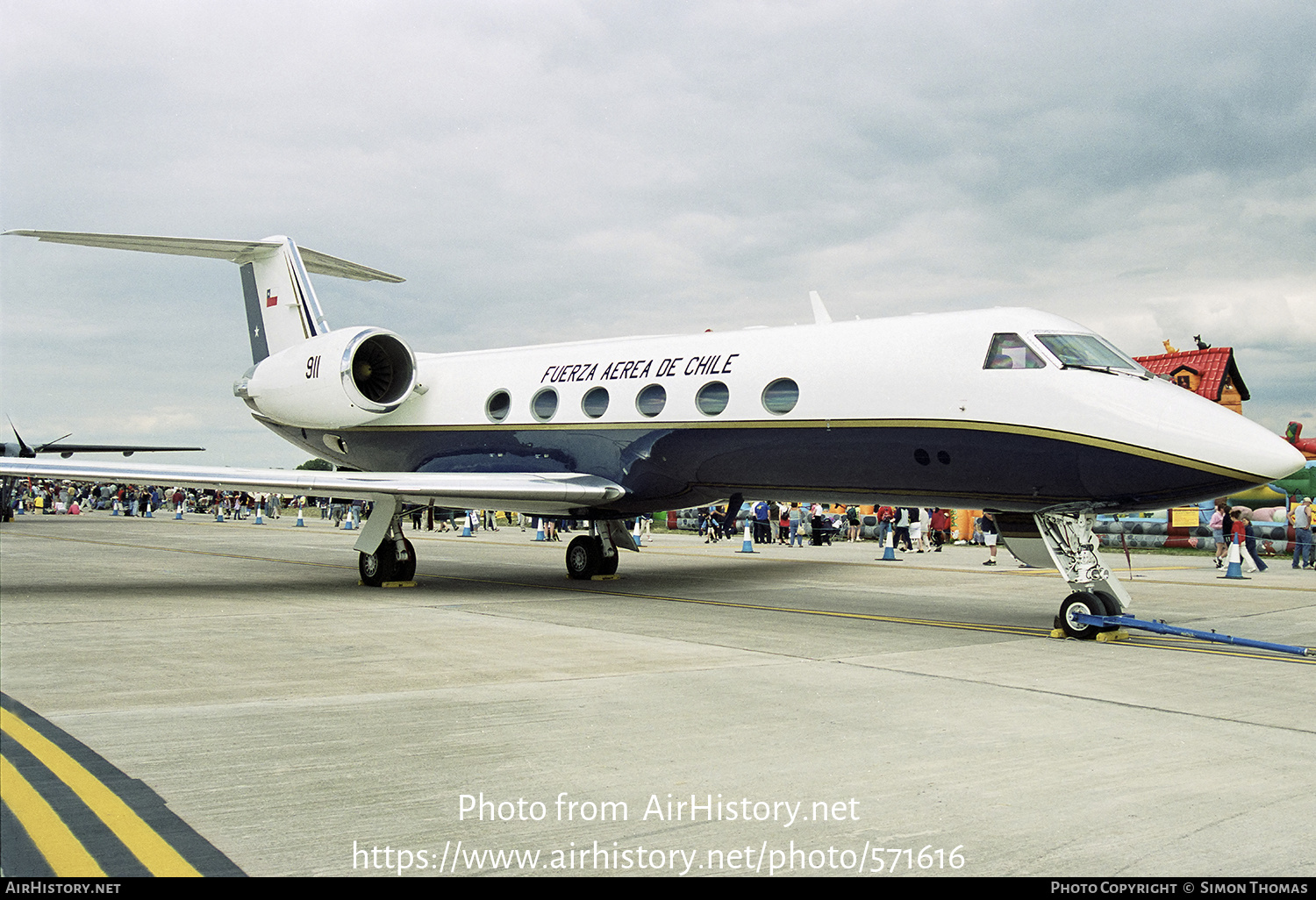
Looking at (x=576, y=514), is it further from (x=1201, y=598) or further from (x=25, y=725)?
(x=25, y=725)

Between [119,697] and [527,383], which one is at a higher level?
[527,383]

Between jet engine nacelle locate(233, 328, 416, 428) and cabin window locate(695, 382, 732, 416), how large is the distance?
Answer: 5448mm

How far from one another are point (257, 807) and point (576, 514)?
11196 mm

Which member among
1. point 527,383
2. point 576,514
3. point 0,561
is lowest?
point 0,561

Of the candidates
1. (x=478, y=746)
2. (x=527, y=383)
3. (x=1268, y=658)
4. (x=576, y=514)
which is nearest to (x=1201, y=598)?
(x=1268, y=658)

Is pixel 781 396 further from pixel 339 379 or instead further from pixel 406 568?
pixel 339 379

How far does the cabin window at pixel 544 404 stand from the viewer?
49.6 feet

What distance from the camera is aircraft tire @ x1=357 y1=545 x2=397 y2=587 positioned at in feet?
49.3

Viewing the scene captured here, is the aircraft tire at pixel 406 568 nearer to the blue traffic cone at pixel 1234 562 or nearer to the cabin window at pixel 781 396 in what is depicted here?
the cabin window at pixel 781 396

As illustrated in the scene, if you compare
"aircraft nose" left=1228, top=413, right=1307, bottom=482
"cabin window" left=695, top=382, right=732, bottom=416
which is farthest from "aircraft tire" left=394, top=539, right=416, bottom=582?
"aircraft nose" left=1228, top=413, right=1307, bottom=482

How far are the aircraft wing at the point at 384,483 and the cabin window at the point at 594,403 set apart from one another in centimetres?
93

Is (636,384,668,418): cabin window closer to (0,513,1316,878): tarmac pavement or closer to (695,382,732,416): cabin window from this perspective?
(695,382,732,416): cabin window

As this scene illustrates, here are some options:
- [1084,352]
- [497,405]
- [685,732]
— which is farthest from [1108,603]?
[497,405]

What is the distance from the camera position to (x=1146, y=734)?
19.0 ft
